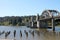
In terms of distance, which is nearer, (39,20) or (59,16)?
(59,16)

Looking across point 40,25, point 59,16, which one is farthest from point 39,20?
point 59,16

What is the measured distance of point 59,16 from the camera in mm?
83750

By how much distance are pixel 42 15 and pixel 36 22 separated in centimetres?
771

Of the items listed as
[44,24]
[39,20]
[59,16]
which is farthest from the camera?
[44,24]

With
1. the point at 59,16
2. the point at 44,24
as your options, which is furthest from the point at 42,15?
the point at 59,16

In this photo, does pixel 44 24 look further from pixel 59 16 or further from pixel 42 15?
pixel 59 16

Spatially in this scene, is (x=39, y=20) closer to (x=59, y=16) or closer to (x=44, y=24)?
(x=44, y=24)

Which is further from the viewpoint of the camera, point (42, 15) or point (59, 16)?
point (42, 15)

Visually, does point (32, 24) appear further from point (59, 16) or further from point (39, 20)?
point (59, 16)

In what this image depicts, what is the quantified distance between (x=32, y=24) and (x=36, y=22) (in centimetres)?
572

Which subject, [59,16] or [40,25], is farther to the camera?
[40,25]

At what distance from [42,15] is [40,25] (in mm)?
10904

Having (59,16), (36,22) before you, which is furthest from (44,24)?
(59,16)

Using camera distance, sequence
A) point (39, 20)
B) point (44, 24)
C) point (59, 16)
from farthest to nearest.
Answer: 1. point (44, 24)
2. point (39, 20)
3. point (59, 16)
